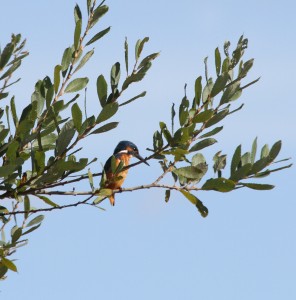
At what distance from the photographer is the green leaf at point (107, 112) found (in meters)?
4.30

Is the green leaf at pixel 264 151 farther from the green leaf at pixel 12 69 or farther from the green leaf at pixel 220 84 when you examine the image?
the green leaf at pixel 12 69

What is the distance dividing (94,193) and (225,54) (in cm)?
136

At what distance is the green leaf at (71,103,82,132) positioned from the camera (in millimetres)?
4309

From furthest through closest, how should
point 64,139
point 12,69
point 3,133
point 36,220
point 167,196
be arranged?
point 36,220
point 167,196
point 12,69
point 64,139
point 3,133

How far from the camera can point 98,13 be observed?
15.9ft

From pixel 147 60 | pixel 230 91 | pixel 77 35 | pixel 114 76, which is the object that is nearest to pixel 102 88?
pixel 114 76

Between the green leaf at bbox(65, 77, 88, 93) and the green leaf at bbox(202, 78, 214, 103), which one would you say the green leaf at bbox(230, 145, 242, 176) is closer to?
the green leaf at bbox(202, 78, 214, 103)

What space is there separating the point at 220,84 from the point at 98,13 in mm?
938

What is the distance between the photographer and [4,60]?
446cm

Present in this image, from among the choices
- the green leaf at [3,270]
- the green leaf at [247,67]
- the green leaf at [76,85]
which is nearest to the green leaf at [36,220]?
the green leaf at [3,270]

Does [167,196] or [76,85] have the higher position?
[76,85]

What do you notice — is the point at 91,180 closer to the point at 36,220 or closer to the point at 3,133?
the point at 3,133

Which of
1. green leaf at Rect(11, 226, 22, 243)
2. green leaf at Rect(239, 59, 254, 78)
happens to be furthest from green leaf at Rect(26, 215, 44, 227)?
green leaf at Rect(239, 59, 254, 78)

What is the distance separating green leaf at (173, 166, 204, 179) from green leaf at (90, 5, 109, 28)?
112 centimetres
